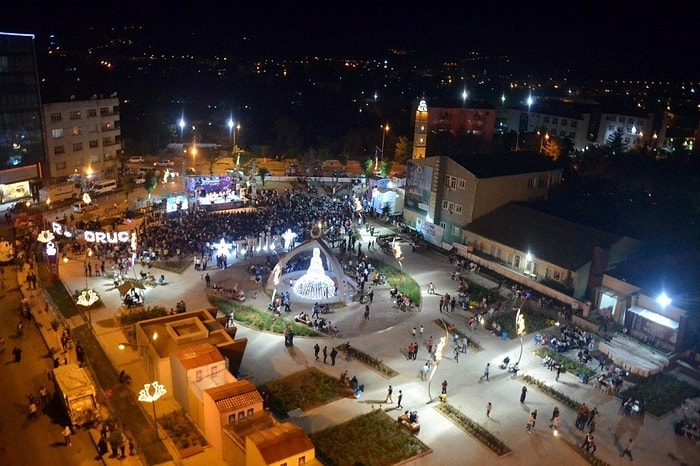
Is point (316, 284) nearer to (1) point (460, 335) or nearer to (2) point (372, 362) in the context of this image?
(2) point (372, 362)

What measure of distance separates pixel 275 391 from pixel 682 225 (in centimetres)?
3614

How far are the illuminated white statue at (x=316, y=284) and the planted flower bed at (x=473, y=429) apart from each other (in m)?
12.4

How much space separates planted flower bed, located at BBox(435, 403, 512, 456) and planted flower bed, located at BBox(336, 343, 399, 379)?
130 inches

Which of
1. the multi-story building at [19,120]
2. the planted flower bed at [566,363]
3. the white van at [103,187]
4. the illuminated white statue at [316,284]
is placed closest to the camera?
the planted flower bed at [566,363]

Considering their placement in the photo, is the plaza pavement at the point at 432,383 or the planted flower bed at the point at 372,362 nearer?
the plaza pavement at the point at 432,383

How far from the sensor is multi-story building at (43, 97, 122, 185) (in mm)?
55344

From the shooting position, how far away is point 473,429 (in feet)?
78.6

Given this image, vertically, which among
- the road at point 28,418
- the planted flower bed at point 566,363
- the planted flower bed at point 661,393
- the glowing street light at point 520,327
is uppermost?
the glowing street light at point 520,327

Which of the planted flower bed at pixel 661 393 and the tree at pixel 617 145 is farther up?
the tree at pixel 617 145

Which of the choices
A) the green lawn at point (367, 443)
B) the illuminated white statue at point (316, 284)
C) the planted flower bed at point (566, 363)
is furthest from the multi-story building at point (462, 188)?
the green lawn at point (367, 443)

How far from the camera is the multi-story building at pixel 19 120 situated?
48.9 meters

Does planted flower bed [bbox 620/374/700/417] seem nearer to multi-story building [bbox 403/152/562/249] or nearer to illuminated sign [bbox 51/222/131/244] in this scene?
multi-story building [bbox 403/152/562/249]

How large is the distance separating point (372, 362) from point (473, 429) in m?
6.63

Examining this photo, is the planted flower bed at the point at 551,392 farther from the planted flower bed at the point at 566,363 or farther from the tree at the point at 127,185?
the tree at the point at 127,185
